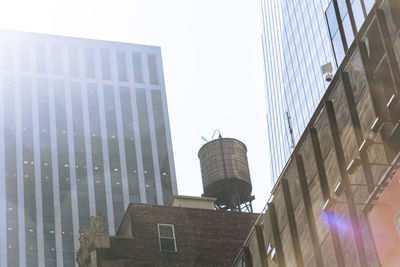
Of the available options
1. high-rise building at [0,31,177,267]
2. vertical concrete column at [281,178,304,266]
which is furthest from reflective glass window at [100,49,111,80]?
vertical concrete column at [281,178,304,266]

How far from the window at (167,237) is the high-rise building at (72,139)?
8176cm

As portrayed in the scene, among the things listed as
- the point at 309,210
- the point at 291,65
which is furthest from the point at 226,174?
the point at 309,210

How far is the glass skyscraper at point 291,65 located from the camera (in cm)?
9238

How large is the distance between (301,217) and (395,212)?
8.11 meters

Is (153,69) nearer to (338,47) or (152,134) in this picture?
(152,134)

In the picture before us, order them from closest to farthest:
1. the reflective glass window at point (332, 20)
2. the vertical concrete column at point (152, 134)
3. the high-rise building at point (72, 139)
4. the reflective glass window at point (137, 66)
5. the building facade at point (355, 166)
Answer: the building facade at point (355, 166), the reflective glass window at point (332, 20), the high-rise building at point (72, 139), the vertical concrete column at point (152, 134), the reflective glass window at point (137, 66)

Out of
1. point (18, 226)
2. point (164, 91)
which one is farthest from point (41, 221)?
point (164, 91)

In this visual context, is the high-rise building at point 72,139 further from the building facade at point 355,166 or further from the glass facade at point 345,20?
the building facade at point 355,166

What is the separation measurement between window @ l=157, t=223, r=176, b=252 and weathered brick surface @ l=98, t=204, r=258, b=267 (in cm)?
29

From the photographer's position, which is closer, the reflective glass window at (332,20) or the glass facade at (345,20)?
the glass facade at (345,20)

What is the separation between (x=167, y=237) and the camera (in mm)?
55125

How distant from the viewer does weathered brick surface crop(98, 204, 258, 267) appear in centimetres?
5256

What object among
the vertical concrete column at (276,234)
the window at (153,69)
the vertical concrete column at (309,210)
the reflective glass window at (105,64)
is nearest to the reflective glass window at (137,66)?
the window at (153,69)

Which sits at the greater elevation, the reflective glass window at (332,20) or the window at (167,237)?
the reflective glass window at (332,20)
